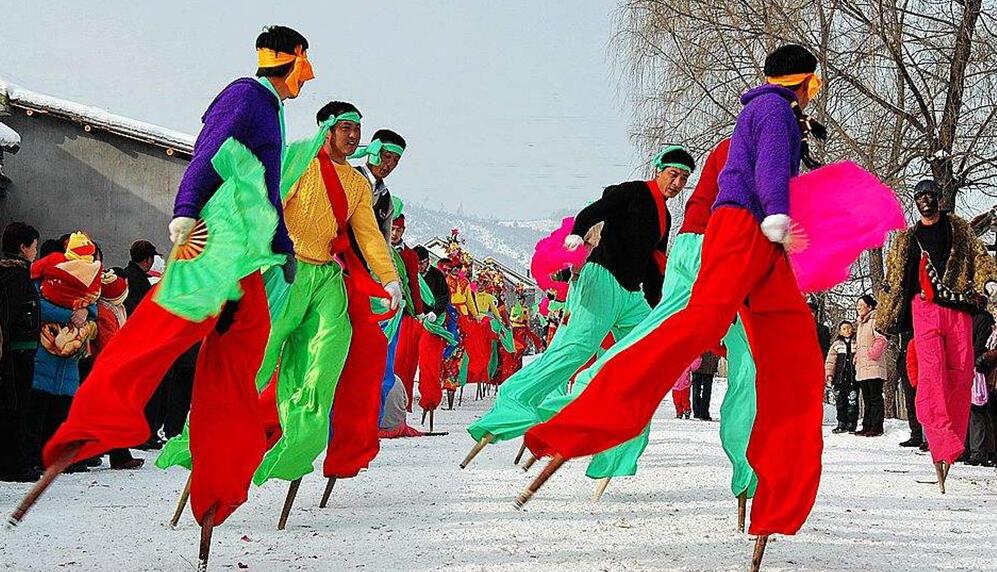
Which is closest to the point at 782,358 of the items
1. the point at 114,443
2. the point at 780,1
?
the point at 114,443

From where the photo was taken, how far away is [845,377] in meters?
14.9

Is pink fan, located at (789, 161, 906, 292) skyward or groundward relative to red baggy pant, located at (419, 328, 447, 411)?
skyward

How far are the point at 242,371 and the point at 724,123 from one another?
1356 centimetres

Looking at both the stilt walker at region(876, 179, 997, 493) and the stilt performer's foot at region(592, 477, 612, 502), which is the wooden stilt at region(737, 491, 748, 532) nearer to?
the stilt performer's foot at region(592, 477, 612, 502)

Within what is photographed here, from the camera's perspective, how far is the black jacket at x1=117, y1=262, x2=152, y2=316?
31.0 ft

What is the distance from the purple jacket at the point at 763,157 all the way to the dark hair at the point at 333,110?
2284 mm

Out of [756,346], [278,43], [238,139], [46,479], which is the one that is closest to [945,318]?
[756,346]

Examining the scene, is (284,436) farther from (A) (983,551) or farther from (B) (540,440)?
(A) (983,551)

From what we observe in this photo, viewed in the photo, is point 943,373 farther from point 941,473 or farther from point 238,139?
point 238,139

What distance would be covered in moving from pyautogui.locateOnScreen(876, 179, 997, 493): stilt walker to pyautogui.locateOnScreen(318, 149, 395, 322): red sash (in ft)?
13.3

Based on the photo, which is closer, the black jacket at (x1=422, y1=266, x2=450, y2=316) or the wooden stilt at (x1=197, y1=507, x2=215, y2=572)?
the wooden stilt at (x1=197, y1=507, x2=215, y2=572)

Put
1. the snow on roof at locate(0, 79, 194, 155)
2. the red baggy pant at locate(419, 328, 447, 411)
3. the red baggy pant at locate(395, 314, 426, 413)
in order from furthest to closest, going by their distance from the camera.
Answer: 1. the snow on roof at locate(0, 79, 194, 155)
2. the red baggy pant at locate(419, 328, 447, 411)
3. the red baggy pant at locate(395, 314, 426, 413)

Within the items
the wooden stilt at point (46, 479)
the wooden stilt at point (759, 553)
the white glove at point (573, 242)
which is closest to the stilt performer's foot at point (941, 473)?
the white glove at point (573, 242)

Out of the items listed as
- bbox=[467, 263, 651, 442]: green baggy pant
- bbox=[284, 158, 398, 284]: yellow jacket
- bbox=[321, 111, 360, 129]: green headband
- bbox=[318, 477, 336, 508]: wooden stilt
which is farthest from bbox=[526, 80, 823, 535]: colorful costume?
bbox=[321, 111, 360, 129]: green headband
